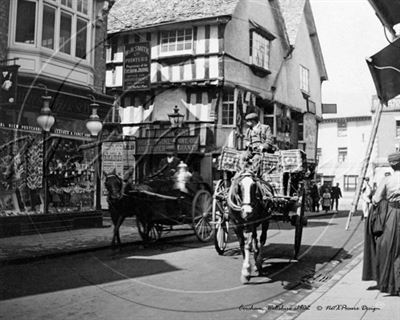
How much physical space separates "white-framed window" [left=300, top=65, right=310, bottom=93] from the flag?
0.43 metres

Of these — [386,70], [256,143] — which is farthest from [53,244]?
[386,70]

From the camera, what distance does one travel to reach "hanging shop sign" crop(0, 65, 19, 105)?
2.17m

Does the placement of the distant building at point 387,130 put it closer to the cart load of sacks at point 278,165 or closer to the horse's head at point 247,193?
the cart load of sacks at point 278,165

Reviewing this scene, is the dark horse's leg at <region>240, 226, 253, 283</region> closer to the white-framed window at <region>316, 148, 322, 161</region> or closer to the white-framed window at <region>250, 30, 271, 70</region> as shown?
the white-framed window at <region>316, 148, 322, 161</region>

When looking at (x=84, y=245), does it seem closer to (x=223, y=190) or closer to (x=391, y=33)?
(x=223, y=190)

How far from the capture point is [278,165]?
A: 167 inches

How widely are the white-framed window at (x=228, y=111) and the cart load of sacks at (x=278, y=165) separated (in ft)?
1.30

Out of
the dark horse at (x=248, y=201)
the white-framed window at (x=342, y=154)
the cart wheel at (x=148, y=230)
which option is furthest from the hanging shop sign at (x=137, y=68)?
the cart wheel at (x=148, y=230)

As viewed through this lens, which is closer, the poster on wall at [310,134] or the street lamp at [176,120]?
the street lamp at [176,120]

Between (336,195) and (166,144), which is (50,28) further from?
(336,195)

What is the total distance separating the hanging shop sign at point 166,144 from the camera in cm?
217

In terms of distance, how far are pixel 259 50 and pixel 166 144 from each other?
867 millimetres

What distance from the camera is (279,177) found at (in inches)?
186

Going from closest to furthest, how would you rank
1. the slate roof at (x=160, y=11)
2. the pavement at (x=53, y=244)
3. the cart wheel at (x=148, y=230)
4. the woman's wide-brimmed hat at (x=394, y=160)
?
the slate roof at (x=160, y=11) < the woman's wide-brimmed hat at (x=394, y=160) < the pavement at (x=53, y=244) < the cart wheel at (x=148, y=230)
